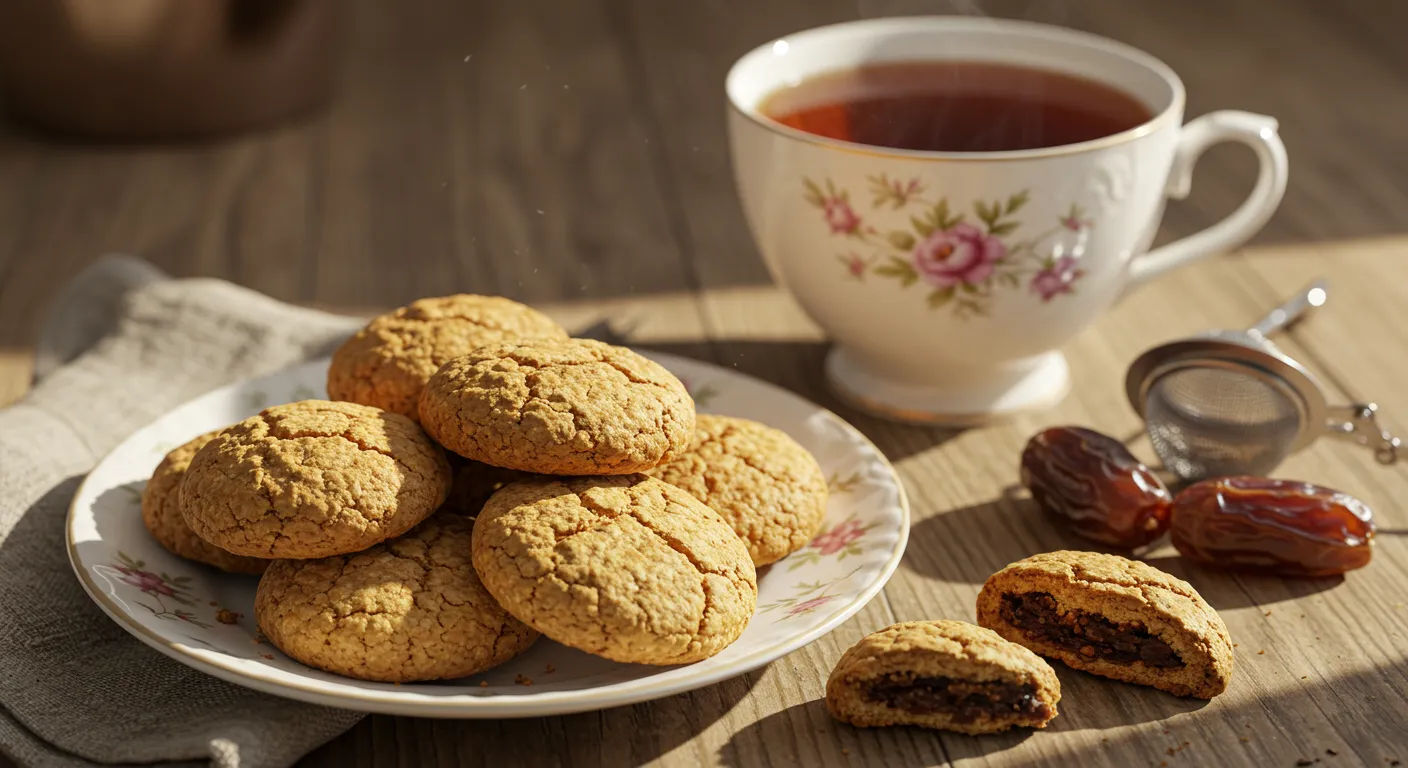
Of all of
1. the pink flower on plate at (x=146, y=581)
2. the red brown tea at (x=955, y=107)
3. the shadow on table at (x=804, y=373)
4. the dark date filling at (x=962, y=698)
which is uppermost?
the red brown tea at (x=955, y=107)

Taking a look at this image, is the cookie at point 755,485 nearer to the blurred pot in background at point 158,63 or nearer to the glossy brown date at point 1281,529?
the glossy brown date at point 1281,529

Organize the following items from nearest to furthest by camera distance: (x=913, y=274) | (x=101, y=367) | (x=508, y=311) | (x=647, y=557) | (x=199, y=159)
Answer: (x=647, y=557), (x=508, y=311), (x=913, y=274), (x=101, y=367), (x=199, y=159)

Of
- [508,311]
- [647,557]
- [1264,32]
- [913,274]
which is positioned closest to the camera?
[647,557]

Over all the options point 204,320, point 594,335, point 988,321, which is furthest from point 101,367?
point 988,321

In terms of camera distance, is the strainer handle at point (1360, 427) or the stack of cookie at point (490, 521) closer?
the stack of cookie at point (490, 521)

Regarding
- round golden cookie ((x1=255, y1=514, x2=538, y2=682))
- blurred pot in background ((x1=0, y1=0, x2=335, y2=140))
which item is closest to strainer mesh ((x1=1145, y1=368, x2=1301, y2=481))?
round golden cookie ((x1=255, y1=514, x2=538, y2=682))

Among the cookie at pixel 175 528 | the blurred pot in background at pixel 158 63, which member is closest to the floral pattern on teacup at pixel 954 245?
the cookie at pixel 175 528

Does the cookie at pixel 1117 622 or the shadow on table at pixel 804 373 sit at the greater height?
the cookie at pixel 1117 622

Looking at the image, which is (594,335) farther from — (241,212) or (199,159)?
(199,159)
